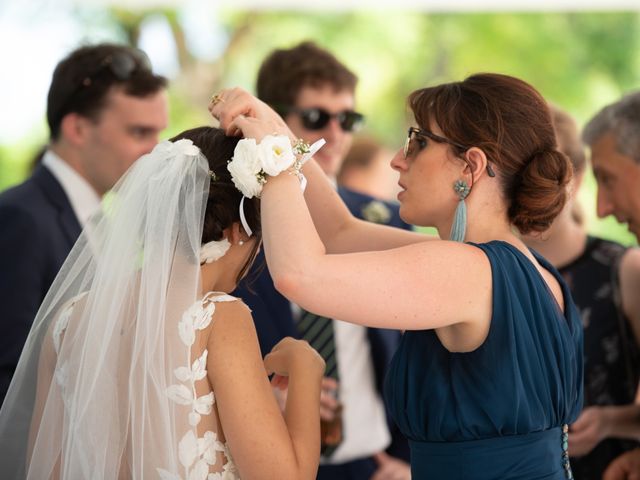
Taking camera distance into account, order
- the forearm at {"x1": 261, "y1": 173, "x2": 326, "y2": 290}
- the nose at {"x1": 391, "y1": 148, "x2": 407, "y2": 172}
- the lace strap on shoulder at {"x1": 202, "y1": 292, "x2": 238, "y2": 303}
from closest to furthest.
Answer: the forearm at {"x1": 261, "y1": 173, "x2": 326, "y2": 290}
the lace strap on shoulder at {"x1": 202, "y1": 292, "x2": 238, "y2": 303}
the nose at {"x1": 391, "y1": 148, "x2": 407, "y2": 172}

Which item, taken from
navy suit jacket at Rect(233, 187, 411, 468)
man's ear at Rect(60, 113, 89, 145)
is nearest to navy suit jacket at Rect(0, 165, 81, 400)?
man's ear at Rect(60, 113, 89, 145)

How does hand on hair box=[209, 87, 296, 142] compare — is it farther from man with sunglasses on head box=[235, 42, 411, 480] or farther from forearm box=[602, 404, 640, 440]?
forearm box=[602, 404, 640, 440]

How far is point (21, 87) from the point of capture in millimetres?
11531

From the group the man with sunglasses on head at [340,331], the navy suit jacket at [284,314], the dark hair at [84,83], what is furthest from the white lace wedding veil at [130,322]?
the dark hair at [84,83]

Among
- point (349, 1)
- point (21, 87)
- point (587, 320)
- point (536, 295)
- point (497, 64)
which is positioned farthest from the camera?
point (497, 64)

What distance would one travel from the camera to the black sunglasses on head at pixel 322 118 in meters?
4.59

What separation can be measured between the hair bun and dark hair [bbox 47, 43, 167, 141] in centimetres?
251

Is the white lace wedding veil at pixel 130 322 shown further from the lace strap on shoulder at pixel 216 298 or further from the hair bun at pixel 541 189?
the hair bun at pixel 541 189

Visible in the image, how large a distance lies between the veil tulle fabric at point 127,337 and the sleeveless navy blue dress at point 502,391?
67cm

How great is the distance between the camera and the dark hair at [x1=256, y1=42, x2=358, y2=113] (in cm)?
465

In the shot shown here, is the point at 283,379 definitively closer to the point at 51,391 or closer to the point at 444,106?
the point at 51,391

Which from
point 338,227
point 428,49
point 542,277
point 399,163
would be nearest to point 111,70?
point 338,227

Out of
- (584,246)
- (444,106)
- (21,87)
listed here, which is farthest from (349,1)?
(444,106)

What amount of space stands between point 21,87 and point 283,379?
31.3 ft
